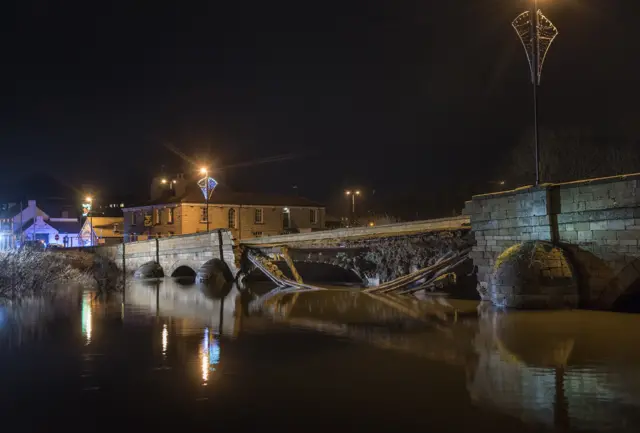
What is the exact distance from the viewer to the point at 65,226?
96.6m

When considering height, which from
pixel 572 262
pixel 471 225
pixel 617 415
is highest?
pixel 471 225

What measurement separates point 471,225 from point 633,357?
11045 mm

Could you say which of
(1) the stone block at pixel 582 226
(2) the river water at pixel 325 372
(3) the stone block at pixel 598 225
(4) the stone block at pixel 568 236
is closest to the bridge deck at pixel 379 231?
(4) the stone block at pixel 568 236

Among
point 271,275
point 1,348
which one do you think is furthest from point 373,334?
point 271,275

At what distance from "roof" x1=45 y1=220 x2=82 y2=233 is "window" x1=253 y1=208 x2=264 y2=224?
40.5 metres

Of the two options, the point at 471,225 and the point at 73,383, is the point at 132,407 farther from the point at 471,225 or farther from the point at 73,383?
the point at 471,225

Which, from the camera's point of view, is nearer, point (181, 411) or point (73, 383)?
point (181, 411)

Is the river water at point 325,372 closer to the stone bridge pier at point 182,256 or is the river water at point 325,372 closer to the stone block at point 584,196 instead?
the stone block at point 584,196

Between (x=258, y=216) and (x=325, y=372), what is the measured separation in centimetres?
5917

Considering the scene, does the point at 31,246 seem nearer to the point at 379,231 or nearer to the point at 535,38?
the point at 379,231

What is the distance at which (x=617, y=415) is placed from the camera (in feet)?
26.9

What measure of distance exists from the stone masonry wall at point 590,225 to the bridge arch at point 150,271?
32250mm

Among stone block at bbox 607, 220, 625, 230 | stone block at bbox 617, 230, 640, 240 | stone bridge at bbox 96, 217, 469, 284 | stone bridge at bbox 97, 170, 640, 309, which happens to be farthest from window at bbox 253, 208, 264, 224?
stone block at bbox 617, 230, 640, 240

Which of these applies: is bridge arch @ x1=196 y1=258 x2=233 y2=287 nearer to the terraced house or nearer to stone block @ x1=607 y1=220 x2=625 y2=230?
the terraced house
